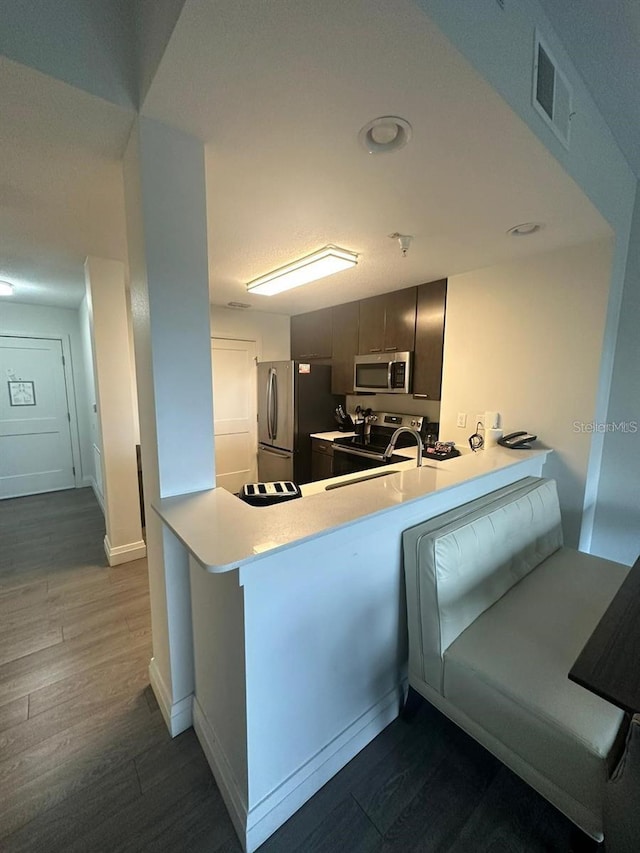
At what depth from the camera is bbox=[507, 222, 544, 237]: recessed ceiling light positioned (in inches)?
72.2

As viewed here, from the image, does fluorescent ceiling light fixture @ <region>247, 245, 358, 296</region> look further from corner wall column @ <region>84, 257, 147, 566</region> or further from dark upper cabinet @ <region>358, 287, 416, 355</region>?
corner wall column @ <region>84, 257, 147, 566</region>

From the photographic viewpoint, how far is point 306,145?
4.01 feet

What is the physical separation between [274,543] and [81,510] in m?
4.02

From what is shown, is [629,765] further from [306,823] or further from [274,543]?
[306,823]

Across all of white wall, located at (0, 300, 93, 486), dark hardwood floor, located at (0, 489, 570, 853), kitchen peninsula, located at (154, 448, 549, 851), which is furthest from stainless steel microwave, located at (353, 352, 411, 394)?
white wall, located at (0, 300, 93, 486)

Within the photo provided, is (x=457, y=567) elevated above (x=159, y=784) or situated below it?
above

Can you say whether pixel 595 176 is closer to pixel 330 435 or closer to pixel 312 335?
pixel 330 435

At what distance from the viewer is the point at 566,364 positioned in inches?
86.3

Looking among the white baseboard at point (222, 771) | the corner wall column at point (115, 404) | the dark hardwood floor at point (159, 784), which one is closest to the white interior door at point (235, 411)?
the corner wall column at point (115, 404)

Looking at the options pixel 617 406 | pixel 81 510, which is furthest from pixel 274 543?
pixel 81 510

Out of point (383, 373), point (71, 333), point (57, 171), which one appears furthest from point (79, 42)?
point (71, 333)

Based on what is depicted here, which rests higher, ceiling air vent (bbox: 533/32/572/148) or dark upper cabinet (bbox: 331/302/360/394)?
ceiling air vent (bbox: 533/32/572/148)

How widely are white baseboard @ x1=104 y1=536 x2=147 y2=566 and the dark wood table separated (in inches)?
118

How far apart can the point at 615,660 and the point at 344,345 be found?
3282 mm
